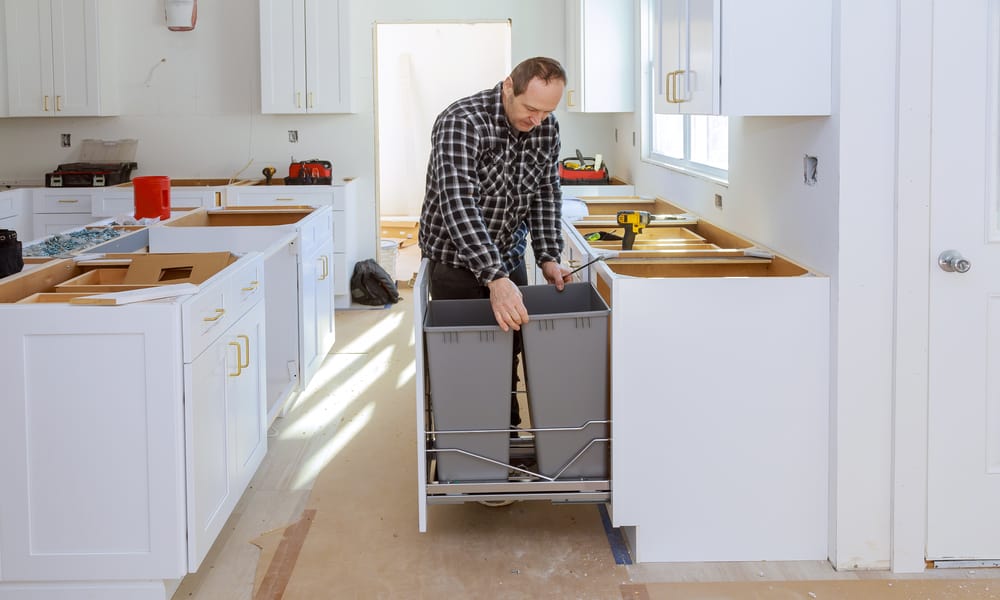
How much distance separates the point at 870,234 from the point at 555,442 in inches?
42.4

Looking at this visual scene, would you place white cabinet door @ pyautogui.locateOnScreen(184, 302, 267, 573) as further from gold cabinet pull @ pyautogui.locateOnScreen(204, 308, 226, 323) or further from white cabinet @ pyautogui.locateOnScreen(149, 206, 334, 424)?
white cabinet @ pyautogui.locateOnScreen(149, 206, 334, 424)

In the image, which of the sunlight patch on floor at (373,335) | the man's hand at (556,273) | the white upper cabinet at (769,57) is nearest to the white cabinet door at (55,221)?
the sunlight patch on floor at (373,335)

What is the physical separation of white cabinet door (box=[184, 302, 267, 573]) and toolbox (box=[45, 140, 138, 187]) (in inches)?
158

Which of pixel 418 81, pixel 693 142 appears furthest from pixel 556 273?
pixel 418 81

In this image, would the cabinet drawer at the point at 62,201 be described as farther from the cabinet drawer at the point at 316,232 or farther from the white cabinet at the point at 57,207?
the cabinet drawer at the point at 316,232

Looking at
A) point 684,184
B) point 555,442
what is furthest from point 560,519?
point 684,184

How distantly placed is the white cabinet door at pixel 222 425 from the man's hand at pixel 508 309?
84 centimetres

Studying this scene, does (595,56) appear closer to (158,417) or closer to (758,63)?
(758,63)

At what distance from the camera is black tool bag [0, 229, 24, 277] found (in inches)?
129

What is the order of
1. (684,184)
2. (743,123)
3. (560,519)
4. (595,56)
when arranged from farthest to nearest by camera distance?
1. (595,56)
2. (684,184)
3. (743,123)
4. (560,519)

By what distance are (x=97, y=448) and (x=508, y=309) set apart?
1.15 m

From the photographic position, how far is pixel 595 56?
6449mm

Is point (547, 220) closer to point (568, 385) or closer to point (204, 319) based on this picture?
point (568, 385)

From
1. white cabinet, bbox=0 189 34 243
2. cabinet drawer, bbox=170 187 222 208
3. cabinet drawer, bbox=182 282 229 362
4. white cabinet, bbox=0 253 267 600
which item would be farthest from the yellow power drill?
white cabinet, bbox=0 189 34 243
